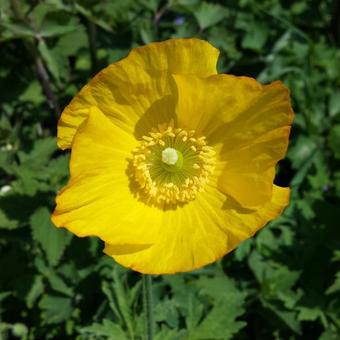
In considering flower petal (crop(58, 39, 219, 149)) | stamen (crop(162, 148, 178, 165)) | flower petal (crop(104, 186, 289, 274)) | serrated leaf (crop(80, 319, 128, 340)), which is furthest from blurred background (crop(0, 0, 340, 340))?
flower petal (crop(58, 39, 219, 149))

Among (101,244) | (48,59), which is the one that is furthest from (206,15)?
(101,244)

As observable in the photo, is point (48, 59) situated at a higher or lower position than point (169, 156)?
lower

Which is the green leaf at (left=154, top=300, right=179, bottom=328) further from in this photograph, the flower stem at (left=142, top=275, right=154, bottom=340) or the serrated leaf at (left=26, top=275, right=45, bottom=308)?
the serrated leaf at (left=26, top=275, right=45, bottom=308)

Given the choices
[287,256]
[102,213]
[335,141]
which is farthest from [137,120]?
[335,141]

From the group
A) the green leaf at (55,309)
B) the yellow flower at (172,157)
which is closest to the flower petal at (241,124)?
the yellow flower at (172,157)

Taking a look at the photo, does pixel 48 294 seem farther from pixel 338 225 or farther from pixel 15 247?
pixel 338 225

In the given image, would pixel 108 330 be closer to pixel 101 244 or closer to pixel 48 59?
pixel 101 244
